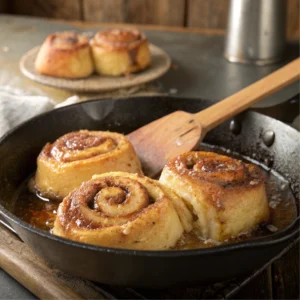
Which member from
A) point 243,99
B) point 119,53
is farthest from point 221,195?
point 119,53

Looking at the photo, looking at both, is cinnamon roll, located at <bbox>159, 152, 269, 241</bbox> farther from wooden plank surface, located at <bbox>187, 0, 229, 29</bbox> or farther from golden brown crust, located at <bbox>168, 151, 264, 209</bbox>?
wooden plank surface, located at <bbox>187, 0, 229, 29</bbox>

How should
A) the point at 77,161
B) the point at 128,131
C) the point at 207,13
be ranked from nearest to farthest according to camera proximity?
the point at 77,161 → the point at 128,131 → the point at 207,13

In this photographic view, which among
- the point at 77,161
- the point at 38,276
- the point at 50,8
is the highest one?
the point at 77,161

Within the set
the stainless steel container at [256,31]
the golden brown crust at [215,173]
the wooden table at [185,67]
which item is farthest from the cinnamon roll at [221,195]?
the stainless steel container at [256,31]

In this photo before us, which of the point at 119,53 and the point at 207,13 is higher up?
the point at 119,53

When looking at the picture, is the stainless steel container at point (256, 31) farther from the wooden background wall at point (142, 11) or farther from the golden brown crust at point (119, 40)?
the wooden background wall at point (142, 11)

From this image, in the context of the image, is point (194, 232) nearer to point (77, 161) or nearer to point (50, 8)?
point (77, 161)
